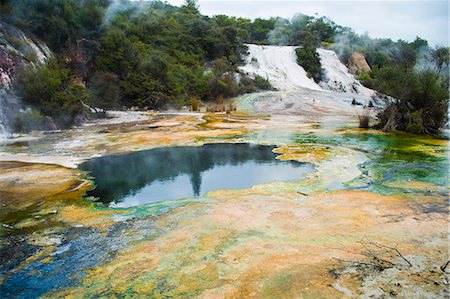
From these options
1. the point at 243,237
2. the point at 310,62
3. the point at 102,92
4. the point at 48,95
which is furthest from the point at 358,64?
the point at 243,237

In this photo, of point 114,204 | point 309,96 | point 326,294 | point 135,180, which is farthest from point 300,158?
point 309,96

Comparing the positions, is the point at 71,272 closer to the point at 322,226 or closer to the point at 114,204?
the point at 114,204

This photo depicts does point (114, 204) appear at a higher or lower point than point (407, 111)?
lower

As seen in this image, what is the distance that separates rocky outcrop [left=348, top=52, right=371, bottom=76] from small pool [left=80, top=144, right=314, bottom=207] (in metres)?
34.8

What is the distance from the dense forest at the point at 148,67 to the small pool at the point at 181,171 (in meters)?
6.20

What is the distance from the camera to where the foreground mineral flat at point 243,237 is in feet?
11.7

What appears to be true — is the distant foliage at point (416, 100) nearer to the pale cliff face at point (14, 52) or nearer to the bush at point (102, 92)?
the bush at point (102, 92)

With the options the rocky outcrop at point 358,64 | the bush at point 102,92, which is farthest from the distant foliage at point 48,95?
the rocky outcrop at point 358,64

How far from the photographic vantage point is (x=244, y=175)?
7926 mm

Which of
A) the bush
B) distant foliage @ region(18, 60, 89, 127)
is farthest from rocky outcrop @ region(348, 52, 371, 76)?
distant foliage @ region(18, 60, 89, 127)

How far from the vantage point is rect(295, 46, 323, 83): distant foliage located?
116 ft

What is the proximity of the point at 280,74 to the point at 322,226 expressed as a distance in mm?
29160

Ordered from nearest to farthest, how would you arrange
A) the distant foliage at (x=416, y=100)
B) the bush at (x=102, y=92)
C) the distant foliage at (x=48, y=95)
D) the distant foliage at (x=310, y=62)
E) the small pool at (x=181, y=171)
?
1. the small pool at (x=181, y=171)
2. the distant foliage at (x=416, y=100)
3. the distant foliage at (x=48, y=95)
4. the bush at (x=102, y=92)
5. the distant foliage at (x=310, y=62)

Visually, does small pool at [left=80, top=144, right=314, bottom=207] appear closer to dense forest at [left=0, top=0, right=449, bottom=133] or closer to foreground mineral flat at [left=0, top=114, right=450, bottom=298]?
foreground mineral flat at [left=0, top=114, right=450, bottom=298]
